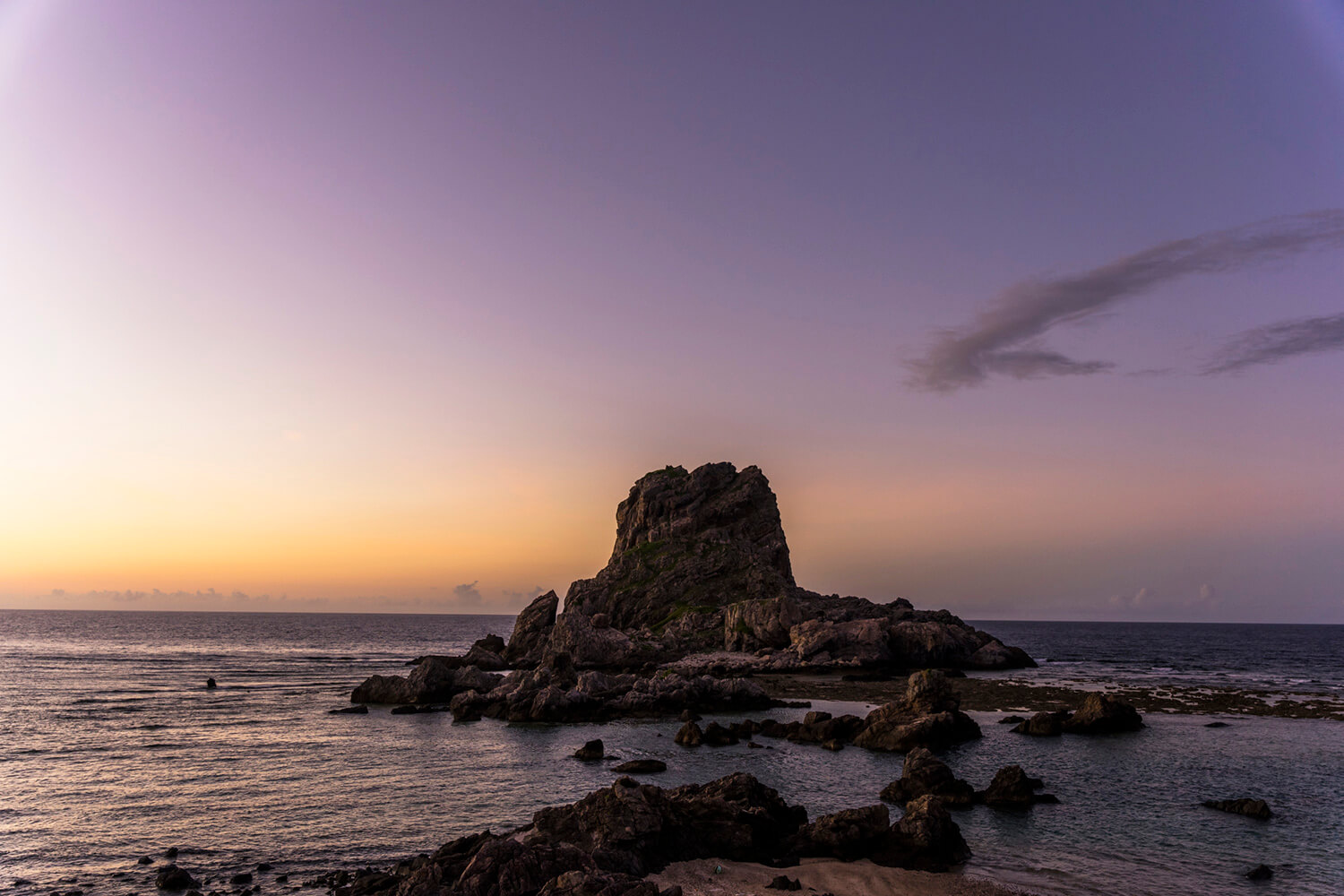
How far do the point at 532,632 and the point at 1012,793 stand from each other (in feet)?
302

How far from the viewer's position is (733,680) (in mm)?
67000

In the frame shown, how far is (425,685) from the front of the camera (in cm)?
7044

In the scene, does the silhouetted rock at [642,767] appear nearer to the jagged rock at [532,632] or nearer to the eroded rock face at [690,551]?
the jagged rock at [532,632]

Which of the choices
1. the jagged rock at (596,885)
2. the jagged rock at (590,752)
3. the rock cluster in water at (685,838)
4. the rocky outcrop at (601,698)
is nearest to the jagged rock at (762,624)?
the rocky outcrop at (601,698)

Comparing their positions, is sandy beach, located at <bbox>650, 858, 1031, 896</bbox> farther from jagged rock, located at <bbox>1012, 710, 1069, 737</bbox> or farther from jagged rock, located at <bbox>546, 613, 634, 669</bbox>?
jagged rock, located at <bbox>546, 613, 634, 669</bbox>

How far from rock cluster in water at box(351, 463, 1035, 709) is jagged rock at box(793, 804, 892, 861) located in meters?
21.1

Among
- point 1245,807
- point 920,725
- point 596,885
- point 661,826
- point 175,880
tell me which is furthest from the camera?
point 920,725

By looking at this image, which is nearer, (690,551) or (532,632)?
(532,632)

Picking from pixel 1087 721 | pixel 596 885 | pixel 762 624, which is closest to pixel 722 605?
pixel 762 624

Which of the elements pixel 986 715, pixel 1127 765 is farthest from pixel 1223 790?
pixel 986 715

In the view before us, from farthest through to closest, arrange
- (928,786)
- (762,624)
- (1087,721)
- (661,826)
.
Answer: (762,624)
(1087,721)
(928,786)
(661,826)

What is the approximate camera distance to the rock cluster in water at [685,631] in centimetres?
6456

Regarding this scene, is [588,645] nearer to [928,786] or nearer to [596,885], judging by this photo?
[928,786]

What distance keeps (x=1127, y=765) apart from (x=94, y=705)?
78877mm
